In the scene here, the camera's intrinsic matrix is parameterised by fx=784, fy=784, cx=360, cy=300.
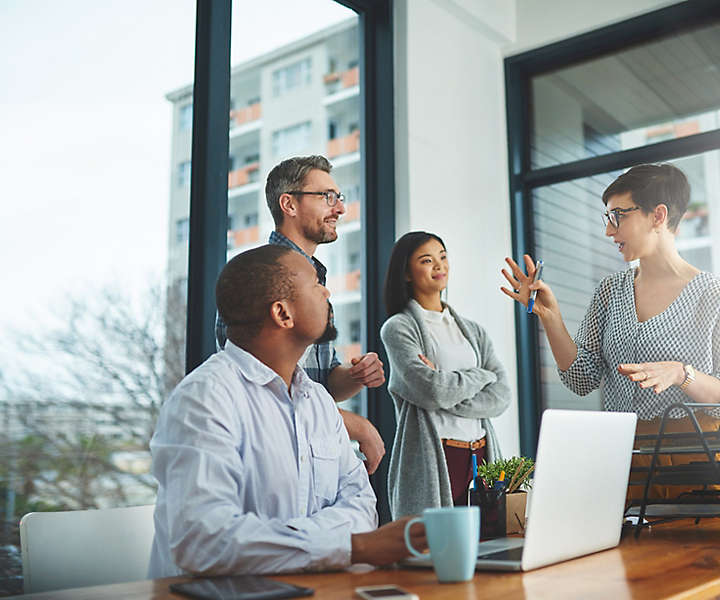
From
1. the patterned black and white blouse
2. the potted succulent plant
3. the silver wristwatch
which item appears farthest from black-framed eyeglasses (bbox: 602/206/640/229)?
the potted succulent plant

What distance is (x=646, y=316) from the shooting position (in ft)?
6.65

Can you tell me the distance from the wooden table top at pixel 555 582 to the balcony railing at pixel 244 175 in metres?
2.10

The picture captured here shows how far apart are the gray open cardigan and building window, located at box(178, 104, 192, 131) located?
1034mm

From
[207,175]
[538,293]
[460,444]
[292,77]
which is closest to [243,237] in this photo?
[207,175]

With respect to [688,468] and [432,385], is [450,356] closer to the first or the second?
[432,385]

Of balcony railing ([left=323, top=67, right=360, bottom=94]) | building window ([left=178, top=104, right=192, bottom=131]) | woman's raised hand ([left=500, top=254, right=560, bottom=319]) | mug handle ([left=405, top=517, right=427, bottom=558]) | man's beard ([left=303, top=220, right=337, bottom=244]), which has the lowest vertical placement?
mug handle ([left=405, top=517, right=427, bottom=558])

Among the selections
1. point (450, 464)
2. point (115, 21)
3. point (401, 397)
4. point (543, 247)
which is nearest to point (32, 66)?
point (115, 21)

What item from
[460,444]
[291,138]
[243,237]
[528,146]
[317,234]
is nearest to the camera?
[317,234]

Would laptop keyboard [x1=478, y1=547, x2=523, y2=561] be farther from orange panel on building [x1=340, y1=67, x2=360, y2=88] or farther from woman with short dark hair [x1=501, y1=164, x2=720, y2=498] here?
orange panel on building [x1=340, y1=67, x2=360, y2=88]

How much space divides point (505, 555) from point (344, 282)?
239 cm

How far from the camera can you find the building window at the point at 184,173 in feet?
9.25

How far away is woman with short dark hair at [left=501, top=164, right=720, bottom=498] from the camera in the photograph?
192 centimetres

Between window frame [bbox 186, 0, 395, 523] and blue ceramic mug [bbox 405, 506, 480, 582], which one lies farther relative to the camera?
window frame [bbox 186, 0, 395, 523]

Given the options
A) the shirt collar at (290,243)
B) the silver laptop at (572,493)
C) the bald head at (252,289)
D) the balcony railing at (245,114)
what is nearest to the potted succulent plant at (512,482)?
the silver laptop at (572,493)
